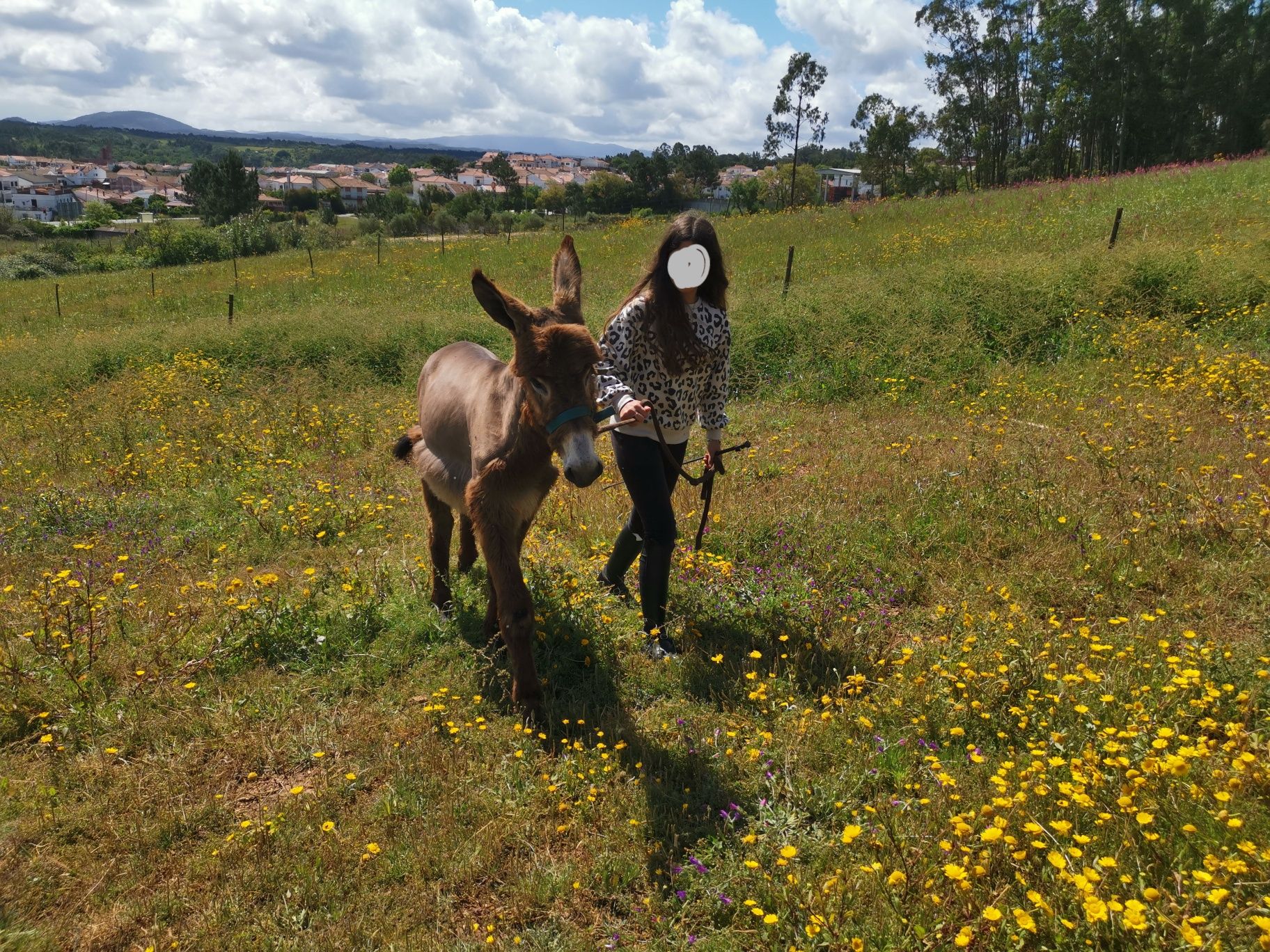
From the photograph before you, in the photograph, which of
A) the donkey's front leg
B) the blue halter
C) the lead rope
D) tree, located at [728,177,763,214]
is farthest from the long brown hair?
tree, located at [728,177,763,214]

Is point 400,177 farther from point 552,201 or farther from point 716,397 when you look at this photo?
point 716,397

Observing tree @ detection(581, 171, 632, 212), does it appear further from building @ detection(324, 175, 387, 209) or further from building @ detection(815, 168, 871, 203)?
building @ detection(324, 175, 387, 209)

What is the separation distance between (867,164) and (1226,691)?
6282 cm

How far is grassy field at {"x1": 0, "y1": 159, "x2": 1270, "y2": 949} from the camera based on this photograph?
244cm

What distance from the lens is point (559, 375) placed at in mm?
3217

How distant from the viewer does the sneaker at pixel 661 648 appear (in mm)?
4141

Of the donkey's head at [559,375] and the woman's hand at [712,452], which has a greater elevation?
the donkey's head at [559,375]

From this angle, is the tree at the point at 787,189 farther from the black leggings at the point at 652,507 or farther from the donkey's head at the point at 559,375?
the donkey's head at the point at 559,375

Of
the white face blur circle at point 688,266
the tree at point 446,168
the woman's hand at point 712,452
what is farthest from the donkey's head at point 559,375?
the tree at point 446,168

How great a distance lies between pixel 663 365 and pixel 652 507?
0.78 metres

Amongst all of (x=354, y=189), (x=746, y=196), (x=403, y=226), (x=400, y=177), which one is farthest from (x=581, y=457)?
(x=354, y=189)

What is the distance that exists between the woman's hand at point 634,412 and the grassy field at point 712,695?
62.0 inches

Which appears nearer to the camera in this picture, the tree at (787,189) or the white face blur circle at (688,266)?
the white face blur circle at (688,266)

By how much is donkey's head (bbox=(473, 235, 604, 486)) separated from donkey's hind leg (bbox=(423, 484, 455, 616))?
1790 millimetres
